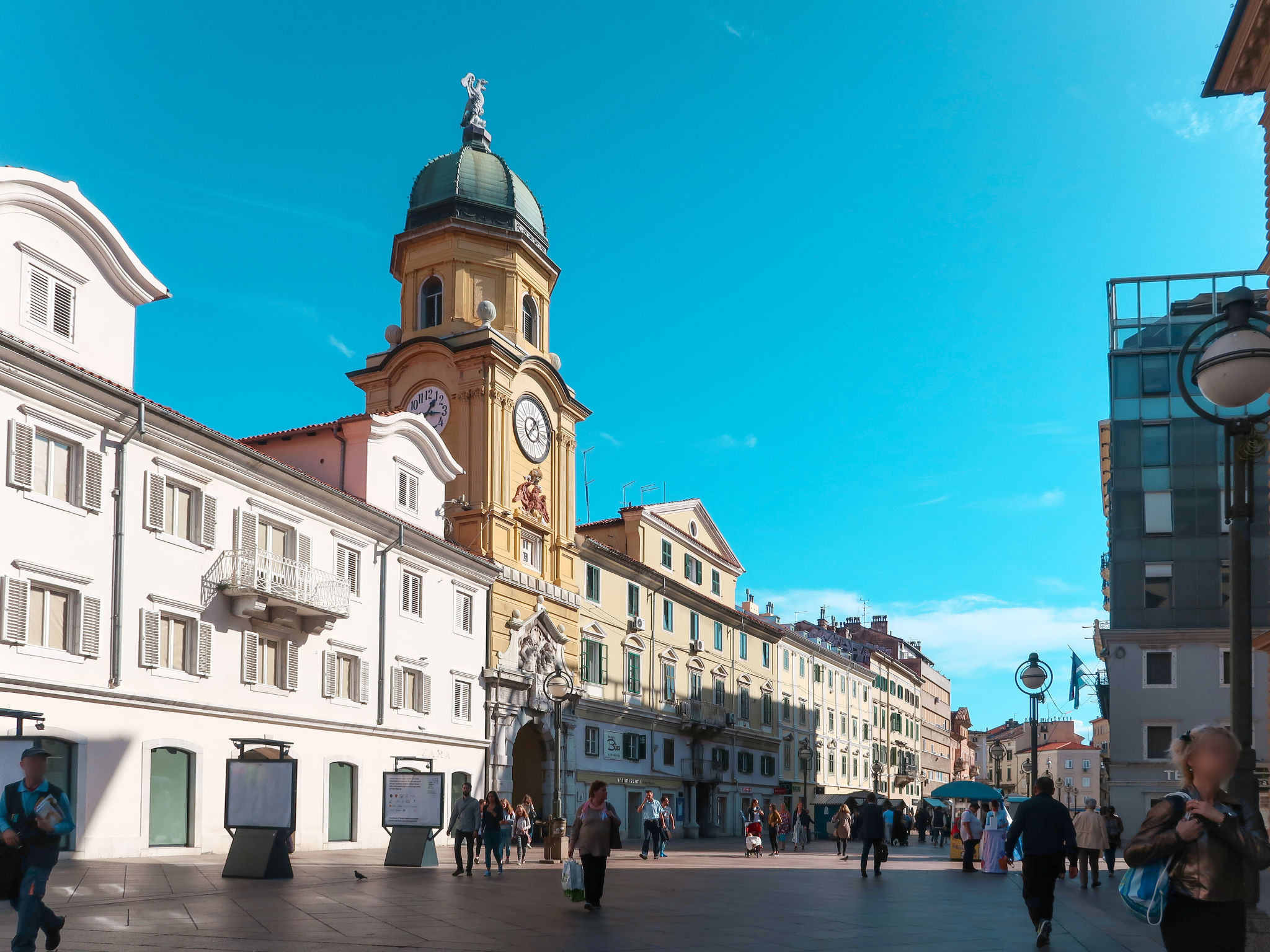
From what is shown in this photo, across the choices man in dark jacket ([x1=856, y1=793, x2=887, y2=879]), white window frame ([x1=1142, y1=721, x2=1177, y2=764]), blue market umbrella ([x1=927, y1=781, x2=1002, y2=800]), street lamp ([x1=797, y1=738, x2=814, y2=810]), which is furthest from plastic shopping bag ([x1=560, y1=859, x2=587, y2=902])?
street lamp ([x1=797, y1=738, x2=814, y2=810])

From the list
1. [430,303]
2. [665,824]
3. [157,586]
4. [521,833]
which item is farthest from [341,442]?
[665,824]

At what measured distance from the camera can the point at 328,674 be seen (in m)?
32.3

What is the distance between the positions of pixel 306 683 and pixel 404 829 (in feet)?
27.1

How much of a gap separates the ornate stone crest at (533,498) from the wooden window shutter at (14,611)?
21.5m

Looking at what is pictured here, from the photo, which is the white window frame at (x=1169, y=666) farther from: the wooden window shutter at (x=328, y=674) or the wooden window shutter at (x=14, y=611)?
the wooden window shutter at (x=14, y=611)

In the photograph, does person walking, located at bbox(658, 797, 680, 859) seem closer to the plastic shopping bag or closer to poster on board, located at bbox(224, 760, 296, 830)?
poster on board, located at bbox(224, 760, 296, 830)

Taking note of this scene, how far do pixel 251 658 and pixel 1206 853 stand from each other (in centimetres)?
2667

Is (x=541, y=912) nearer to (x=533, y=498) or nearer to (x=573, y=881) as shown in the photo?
(x=573, y=881)

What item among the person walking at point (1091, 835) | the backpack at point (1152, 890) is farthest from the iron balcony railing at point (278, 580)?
the backpack at point (1152, 890)

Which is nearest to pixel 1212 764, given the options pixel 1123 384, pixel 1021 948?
pixel 1021 948

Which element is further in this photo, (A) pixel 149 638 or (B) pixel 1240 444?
(A) pixel 149 638

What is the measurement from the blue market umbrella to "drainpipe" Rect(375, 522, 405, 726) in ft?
56.0

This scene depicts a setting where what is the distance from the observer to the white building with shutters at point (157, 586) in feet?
77.3

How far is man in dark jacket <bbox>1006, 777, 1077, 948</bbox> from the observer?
12.0 meters
